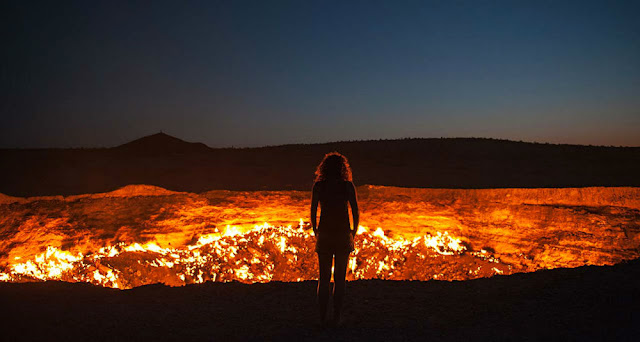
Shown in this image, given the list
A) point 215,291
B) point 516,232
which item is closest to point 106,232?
point 215,291

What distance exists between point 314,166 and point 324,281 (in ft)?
34.5

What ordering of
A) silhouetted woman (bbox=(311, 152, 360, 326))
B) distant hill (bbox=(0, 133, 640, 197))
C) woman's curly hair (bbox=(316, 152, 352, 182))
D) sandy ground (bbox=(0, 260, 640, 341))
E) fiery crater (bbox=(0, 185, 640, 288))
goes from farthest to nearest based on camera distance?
distant hill (bbox=(0, 133, 640, 197)), fiery crater (bbox=(0, 185, 640, 288)), woman's curly hair (bbox=(316, 152, 352, 182)), silhouetted woman (bbox=(311, 152, 360, 326)), sandy ground (bbox=(0, 260, 640, 341))

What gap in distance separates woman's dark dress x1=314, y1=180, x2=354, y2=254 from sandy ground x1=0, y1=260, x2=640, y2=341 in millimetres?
842

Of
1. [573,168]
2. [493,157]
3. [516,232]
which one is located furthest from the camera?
[493,157]

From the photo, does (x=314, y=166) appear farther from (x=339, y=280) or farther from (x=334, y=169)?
(x=339, y=280)

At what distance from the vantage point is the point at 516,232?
390 inches

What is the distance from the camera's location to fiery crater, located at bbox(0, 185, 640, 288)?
952 centimetres

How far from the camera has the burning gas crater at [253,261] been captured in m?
9.90

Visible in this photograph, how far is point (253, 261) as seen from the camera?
10.4 m

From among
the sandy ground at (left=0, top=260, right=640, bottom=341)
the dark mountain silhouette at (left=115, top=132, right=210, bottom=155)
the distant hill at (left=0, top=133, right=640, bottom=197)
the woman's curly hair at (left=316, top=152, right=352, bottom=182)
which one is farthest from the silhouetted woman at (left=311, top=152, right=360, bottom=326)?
the dark mountain silhouette at (left=115, top=132, right=210, bottom=155)

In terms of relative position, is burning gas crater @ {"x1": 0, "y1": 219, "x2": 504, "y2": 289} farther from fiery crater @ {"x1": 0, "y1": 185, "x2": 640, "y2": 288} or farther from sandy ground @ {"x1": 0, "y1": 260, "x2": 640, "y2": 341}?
sandy ground @ {"x1": 0, "y1": 260, "x2": 640, "y2": 341}

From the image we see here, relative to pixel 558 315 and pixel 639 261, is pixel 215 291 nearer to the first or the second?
pixel 558 315

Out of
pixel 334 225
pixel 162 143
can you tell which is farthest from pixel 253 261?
pixel 162 143

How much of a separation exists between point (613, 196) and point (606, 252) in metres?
1.33
